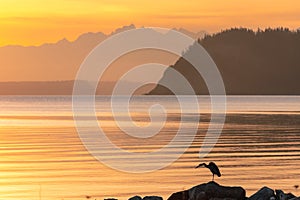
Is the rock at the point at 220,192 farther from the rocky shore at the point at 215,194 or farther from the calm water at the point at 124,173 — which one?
the calm water at the point at 124,173

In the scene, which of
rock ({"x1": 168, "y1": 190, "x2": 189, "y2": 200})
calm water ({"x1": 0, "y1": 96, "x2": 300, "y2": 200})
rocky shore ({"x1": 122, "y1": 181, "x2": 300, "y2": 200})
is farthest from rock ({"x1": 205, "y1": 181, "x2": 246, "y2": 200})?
calm water ({"x1": 0, "y1": 96, "x2": 300, "y2": 200})

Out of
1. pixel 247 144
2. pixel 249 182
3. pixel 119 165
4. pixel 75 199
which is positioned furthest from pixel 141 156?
pixel 75 199

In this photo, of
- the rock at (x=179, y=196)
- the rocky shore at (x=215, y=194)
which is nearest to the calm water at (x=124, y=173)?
the rock at (x=179, y=196)

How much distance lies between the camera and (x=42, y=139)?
78.8 meters

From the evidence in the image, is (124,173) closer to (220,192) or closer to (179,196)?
(179,196)

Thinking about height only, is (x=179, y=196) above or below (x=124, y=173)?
below

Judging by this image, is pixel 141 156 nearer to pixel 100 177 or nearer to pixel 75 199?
pixel 100 177

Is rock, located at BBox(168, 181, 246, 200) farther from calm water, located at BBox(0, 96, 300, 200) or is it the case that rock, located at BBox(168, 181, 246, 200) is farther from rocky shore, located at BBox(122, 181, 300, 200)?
calm water, located at BBox(0, 96, 300, 200)

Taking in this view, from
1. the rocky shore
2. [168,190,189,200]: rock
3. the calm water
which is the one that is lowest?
the rocky shore

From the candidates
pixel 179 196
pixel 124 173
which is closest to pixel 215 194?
pixel 179 196

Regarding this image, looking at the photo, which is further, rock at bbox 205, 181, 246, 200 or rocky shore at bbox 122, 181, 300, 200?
rock at bbox 205, 181, 246, 200

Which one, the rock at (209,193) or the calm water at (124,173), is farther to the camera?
the calm water at (124,173)

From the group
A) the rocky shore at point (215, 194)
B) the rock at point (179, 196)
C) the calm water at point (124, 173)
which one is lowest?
the rocky shore at point (215, 194)

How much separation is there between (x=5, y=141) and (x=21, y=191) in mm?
36573
